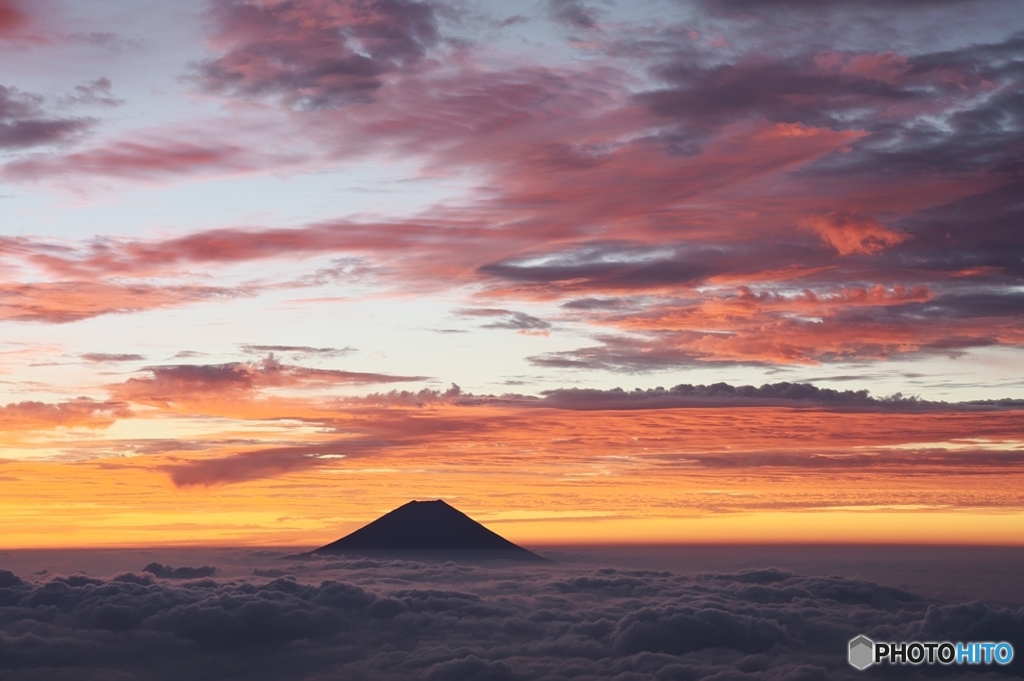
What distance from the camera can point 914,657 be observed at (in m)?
140

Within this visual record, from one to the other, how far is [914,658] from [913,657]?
5.83 ft

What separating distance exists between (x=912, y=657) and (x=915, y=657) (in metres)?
0.59

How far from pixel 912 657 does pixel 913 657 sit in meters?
0.25

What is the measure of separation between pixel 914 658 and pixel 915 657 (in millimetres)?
1190

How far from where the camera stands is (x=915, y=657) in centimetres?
13938

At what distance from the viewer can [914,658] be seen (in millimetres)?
138375

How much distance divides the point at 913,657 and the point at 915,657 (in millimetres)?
665

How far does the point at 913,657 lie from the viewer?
140000mm

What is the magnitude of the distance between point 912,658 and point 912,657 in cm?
55

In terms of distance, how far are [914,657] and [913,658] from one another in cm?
162

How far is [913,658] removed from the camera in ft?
454

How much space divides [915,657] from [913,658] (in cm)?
114

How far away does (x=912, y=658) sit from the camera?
13938 centimetres
